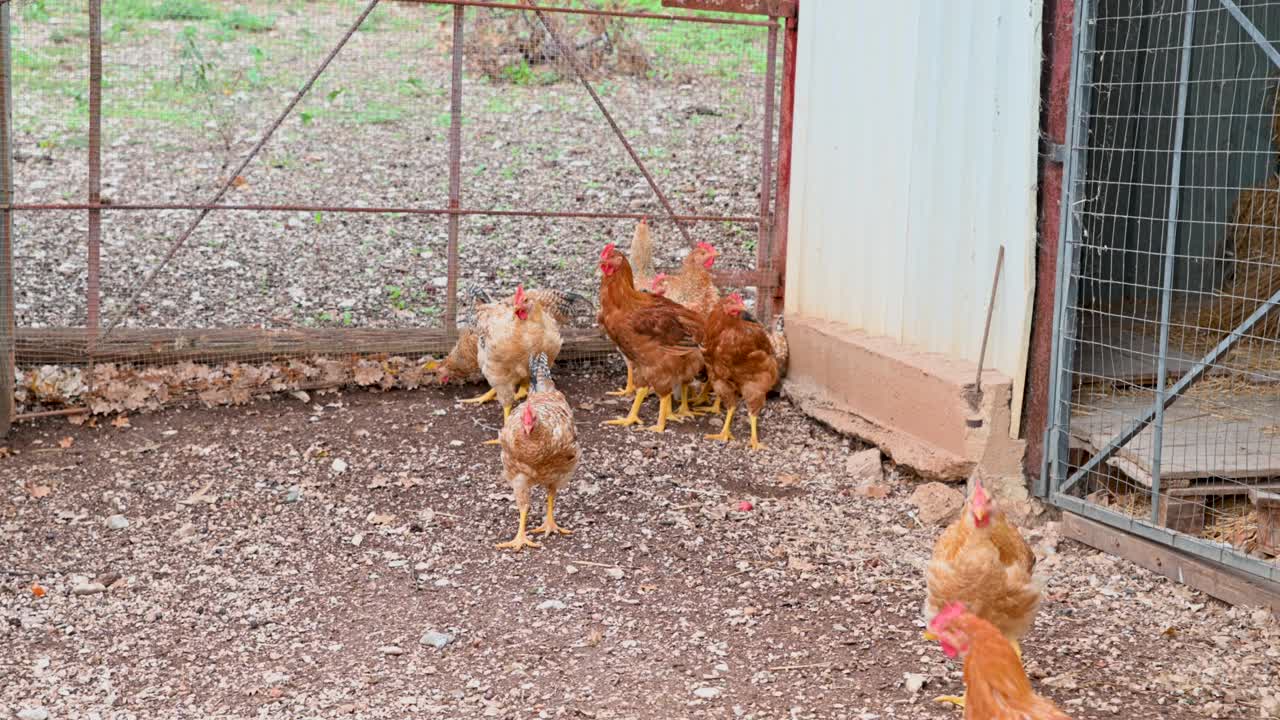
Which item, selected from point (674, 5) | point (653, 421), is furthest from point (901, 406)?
point (674, 5)

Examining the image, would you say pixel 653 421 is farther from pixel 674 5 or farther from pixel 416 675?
pixel 416 675

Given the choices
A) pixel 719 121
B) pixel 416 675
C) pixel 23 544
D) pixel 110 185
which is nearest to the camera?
pixel 416 675

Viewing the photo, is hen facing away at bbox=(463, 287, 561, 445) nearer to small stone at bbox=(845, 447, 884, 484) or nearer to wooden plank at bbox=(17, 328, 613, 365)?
wooden plank at bbox=(17, 328, 613, 365)

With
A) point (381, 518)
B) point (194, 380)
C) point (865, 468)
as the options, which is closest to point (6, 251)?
point (194, 380)

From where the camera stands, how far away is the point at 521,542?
5234 millimetres

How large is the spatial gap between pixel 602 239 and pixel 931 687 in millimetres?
5647

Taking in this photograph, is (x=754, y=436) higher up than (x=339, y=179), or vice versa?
(x=339, y=179)

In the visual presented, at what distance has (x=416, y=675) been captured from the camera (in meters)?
4.11

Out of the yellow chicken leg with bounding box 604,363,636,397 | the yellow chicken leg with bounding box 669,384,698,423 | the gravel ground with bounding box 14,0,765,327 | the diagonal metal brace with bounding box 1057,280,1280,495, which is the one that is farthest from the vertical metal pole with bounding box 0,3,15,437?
the diagonal metal brace with bounding box 1057,280,1280,495

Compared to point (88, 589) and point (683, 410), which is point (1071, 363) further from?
point (88, 589)

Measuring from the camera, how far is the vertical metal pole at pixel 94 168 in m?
6.36

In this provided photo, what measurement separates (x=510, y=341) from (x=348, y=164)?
14.6 feet

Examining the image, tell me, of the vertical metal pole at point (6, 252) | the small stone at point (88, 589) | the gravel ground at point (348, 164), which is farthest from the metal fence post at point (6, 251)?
the small stone at point (88, 589)

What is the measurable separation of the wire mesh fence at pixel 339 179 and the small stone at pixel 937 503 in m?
2.29
